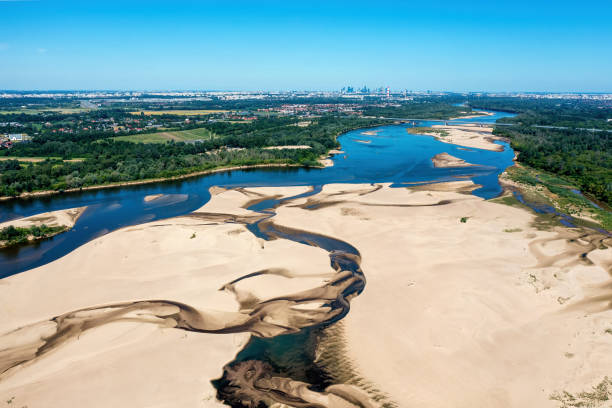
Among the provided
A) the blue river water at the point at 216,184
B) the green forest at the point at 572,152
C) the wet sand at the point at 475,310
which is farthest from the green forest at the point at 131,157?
the green forest at the point at 572,152

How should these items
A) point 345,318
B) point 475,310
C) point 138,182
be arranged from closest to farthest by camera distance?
point 345,318 < point 475,310 < point 138,182

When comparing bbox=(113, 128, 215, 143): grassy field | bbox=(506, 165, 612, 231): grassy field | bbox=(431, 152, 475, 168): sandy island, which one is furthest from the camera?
bbox=(113, 128, 215, 143): grassy field

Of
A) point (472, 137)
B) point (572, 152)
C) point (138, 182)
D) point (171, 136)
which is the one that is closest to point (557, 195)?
point (572, 152)

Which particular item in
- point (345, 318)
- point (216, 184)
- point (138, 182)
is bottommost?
point (345, 318)

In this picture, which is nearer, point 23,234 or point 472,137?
point 23,234

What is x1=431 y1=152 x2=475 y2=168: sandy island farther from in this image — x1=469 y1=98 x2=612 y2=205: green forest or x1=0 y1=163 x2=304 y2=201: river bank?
x1=0 y1=163 x2=304 y2=201: river bank

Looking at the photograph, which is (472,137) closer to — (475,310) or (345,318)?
(475,310)

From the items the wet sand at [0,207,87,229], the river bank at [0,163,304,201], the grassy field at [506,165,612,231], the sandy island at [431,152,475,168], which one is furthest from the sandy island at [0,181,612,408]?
the sandy island at [431,152,475,168]
